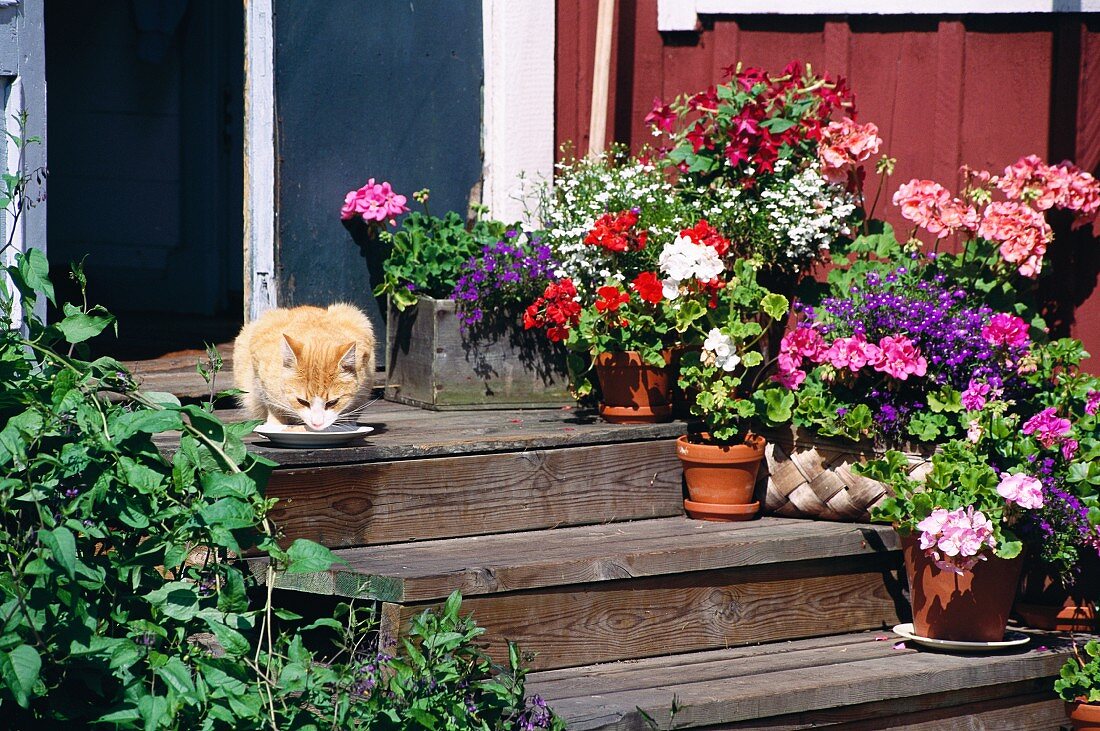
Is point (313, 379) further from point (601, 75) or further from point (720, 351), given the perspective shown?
point (601, 75)

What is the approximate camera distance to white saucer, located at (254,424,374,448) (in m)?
3.51

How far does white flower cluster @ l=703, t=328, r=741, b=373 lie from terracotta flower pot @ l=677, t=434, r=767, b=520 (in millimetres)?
251

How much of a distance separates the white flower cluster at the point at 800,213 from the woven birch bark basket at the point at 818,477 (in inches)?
24.7

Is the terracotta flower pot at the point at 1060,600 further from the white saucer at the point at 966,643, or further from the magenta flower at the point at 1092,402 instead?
the magenta flower at the point at 1092,402

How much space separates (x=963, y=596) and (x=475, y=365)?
5.82 ft

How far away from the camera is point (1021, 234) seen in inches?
153

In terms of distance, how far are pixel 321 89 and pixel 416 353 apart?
1094 mm

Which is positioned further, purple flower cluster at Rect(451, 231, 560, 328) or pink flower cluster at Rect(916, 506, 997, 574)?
purple flower cluster at Rect(451, 231, 560, 328)

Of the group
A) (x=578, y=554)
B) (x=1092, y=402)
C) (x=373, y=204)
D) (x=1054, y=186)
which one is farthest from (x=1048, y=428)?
(x=373, y=204)

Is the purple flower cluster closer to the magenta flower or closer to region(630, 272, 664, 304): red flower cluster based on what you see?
region(630, 272, 664, 304): red flower cluster

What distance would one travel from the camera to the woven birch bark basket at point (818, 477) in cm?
380

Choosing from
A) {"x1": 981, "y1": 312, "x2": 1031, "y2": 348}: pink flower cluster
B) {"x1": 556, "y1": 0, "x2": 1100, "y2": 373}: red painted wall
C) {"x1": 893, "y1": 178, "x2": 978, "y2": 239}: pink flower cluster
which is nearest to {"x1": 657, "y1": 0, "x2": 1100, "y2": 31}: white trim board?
{"x1": 556, "y1": 0, "x2": 1100, "y2": 373}: red painted wall

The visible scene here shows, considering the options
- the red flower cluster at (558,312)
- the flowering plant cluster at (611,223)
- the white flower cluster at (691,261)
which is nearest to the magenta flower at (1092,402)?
the white flower cluster at (691,261)

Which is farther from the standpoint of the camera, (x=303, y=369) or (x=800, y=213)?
(x=800, y=213)
